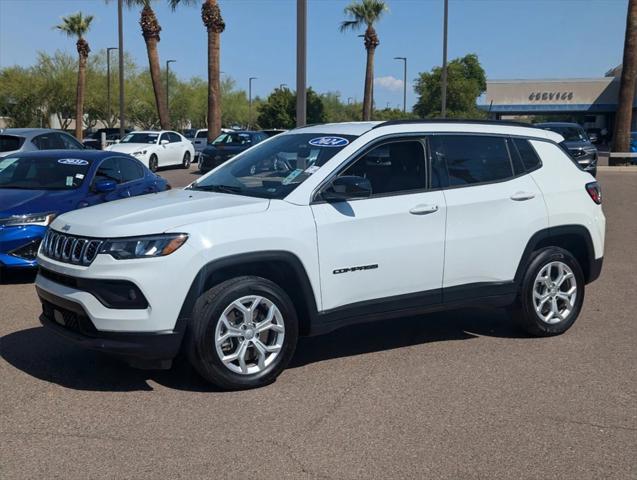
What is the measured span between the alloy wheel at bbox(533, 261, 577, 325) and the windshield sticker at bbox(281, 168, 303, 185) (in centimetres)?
229

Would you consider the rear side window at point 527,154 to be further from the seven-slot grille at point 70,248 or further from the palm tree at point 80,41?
the palm tree at point 80,41

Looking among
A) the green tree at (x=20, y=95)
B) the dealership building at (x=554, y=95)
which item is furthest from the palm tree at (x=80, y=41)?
the dealership building at (x=554, y=95)

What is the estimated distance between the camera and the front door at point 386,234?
207 inches

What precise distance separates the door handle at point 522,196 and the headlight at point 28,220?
5091mm

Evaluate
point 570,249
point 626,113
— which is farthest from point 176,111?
point 570,249

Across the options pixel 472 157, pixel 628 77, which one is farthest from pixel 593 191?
pixel 628 77

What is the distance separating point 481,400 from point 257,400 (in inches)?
57.7

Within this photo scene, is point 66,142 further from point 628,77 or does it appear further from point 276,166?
point 628,77

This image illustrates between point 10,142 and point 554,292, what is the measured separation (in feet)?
41.2

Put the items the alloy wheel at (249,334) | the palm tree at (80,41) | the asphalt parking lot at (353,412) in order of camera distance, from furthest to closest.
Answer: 1. the palm tree at (80,41)
2. the alloy wheel at (249,334)
3. the asphalt parking lot at (353,412)

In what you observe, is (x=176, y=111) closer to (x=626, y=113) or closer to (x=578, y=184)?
(x=626, y=113)

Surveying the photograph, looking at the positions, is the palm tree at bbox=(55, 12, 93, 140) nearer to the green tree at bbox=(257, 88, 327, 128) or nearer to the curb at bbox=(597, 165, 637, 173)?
the green tree at bbox=(257, 88, 327, 128)

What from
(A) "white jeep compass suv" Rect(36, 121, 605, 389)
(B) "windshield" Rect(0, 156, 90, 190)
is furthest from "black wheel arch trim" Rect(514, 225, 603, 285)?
(B) "windshield" Rect(0, 156, 90, 190)

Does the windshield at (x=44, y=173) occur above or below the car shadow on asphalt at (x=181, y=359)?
above
